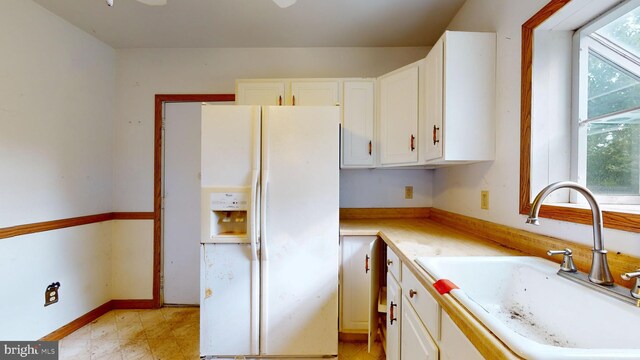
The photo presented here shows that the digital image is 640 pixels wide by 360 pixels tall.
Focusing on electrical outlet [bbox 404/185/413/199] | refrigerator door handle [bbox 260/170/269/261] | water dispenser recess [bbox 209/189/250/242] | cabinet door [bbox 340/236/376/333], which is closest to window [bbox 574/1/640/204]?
cabinet door [bbox 340/236/376/333]

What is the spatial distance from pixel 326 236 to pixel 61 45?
247 cm

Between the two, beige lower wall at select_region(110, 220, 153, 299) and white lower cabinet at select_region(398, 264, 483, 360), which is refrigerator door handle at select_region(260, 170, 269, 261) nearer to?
white lower cabinet at select_region(398, 264, 483, 360)

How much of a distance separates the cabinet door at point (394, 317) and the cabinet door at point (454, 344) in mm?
463

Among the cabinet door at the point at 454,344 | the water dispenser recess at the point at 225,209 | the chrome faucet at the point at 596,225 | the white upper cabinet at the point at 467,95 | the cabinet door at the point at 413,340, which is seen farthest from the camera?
the water dispenser recess at the point at 225,209

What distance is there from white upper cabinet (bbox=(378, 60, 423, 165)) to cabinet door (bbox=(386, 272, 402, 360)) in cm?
88

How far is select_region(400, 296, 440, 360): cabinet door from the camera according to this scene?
32.9 inches

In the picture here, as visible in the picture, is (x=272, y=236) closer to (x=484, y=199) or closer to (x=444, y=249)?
(x=444, y=249)

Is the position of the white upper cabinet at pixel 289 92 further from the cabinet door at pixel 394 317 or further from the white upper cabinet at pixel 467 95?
the cabinet door at pixel 394 317

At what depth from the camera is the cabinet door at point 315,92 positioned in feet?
6.57

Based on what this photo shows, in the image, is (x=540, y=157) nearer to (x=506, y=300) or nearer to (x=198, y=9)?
(x=506, y=300)

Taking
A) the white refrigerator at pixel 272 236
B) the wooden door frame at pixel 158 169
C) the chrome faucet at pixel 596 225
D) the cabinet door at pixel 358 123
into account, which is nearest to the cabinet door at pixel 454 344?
the chrome faucet at pixel 596 225

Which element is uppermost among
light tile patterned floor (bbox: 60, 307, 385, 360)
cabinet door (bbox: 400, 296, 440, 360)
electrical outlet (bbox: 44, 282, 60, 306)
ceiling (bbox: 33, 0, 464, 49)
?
ceiling (bbox: 33, 0, 464, 49)

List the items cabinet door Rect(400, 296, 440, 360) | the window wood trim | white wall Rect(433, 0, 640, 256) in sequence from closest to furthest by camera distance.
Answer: cabinet door Rect(400, 296, 440, 360), the window wood trim, white wall Rect(433, 0, 640, 256)

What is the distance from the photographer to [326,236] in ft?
5.11
